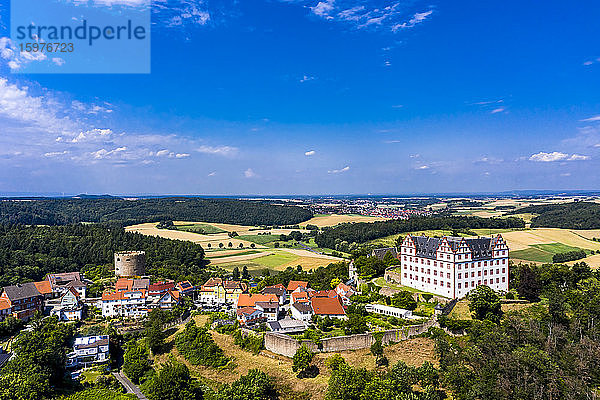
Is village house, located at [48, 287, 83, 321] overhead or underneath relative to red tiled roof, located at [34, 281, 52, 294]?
underneath

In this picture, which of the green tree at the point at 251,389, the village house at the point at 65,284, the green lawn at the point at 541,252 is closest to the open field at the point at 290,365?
the green tree at the point at 251,389

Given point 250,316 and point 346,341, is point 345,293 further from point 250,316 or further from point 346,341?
point 346,341

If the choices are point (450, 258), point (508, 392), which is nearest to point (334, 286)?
point (450, 258)

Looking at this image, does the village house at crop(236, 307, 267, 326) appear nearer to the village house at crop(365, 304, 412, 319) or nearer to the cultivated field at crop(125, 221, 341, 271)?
the village house at crop(365, 304, 412, 319)

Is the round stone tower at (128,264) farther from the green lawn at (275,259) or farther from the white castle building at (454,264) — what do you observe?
the white castle building at (454,264)

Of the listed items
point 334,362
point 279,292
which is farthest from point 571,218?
point 334,362

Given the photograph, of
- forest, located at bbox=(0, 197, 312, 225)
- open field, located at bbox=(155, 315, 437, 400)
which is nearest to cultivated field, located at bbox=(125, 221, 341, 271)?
forest, located at bbox=(0, 197, 312, 225)
